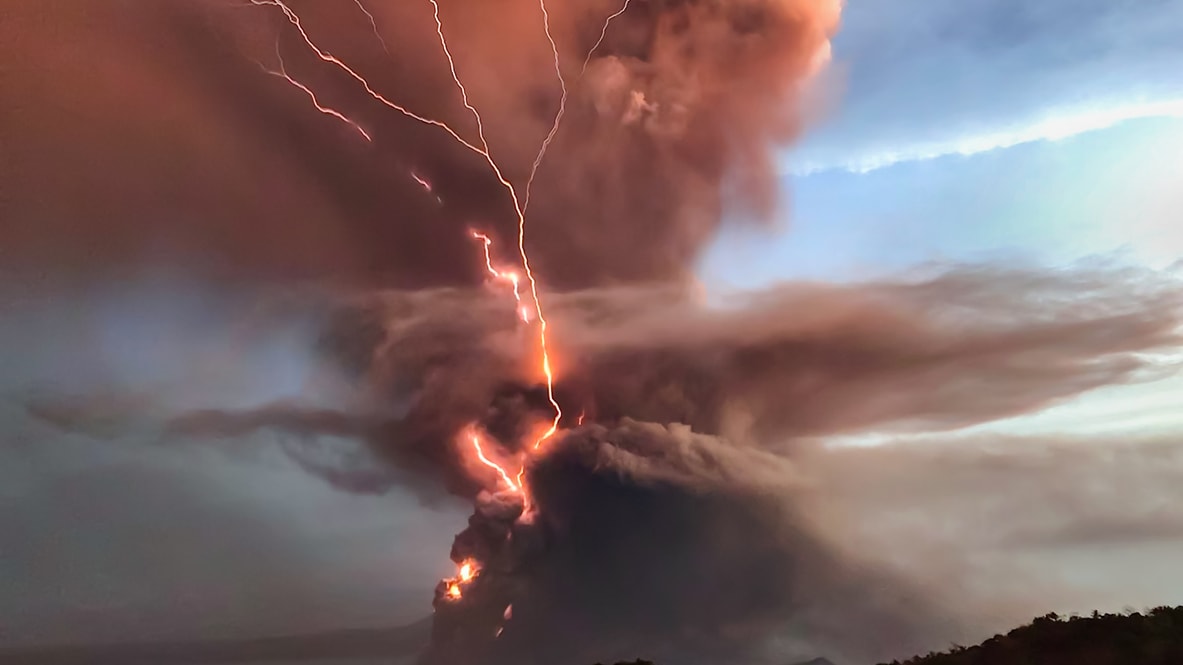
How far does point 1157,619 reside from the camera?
18.9 meters

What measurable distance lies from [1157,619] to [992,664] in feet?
11.0

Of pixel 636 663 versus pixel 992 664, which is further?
pixel 636 663

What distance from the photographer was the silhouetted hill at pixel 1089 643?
58.1 ft

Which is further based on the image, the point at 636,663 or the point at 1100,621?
the point at 636,663

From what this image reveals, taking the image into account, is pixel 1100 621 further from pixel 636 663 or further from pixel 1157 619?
pixel 636 663

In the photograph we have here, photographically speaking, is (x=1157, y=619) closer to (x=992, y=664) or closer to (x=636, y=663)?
(x=992, y=664)

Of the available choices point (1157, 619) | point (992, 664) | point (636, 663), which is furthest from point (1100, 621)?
point (636, 663)

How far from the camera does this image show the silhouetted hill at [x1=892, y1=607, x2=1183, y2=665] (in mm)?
17719

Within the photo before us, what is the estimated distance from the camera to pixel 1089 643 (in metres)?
18.7

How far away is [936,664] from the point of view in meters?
20.6

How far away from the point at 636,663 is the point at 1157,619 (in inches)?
476

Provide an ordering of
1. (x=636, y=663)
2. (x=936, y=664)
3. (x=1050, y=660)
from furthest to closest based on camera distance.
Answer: (x=636, y=663)
(x=936, y=664)
(x=1050, y=660)

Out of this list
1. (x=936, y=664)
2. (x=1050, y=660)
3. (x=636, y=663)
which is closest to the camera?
(x=1050, y=660)

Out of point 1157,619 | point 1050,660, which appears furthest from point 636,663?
point 1157,619
